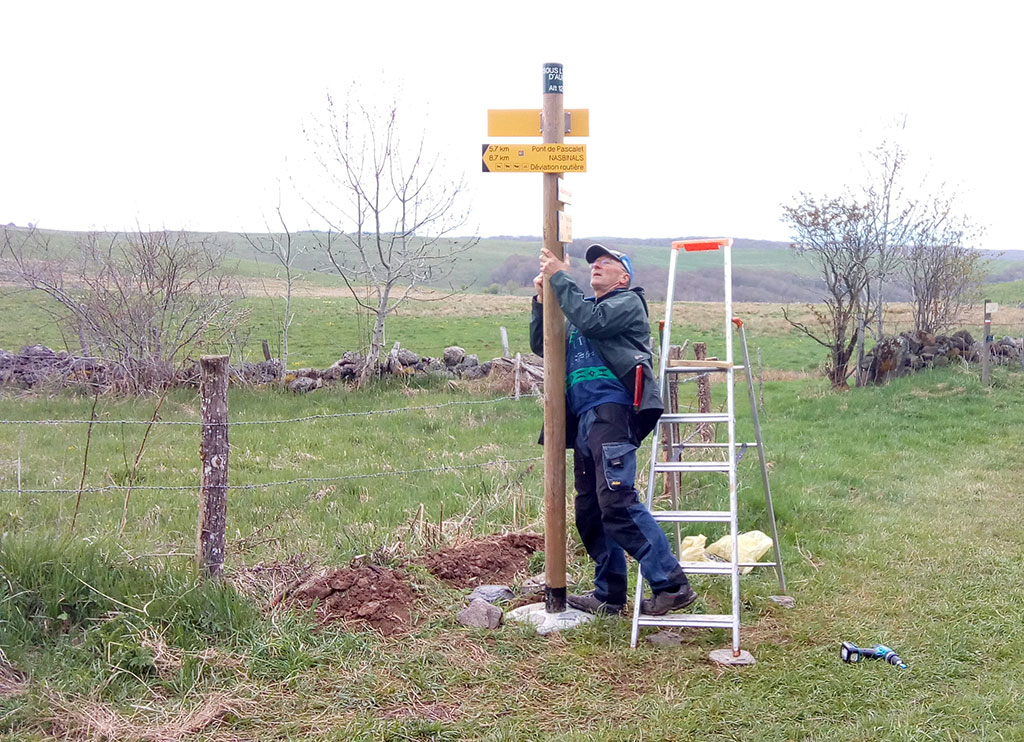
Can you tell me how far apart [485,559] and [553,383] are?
5.28ft

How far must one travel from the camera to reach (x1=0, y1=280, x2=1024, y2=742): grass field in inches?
162

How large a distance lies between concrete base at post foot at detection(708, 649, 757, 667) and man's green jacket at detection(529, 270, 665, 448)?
1279mm

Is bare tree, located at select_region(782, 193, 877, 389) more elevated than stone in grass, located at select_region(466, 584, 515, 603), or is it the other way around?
bare tree, located at select_region(782, 193, 877, 389)

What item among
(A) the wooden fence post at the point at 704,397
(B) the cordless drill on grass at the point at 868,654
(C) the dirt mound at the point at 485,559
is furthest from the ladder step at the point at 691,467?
(A) the wooden fence post at the point at 704,397

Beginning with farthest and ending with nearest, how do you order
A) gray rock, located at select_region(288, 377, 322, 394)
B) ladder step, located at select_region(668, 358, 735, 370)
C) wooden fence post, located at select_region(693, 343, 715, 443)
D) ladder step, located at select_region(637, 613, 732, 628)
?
gray rock, located at select_region(288, 377, 322, 394), wooden fence post, located at select_region(693, 343, 715, 443), ladder step, located at select_region(668, 358, 735, 370), ladder step, located at select_region(637, 613, 732, 628)

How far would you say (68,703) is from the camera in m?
4.05

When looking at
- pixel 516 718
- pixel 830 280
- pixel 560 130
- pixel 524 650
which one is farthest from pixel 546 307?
pixel 830 280

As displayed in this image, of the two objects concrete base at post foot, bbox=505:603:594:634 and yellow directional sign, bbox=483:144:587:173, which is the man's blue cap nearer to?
yellow directional sign, bbox=483:144:587:173

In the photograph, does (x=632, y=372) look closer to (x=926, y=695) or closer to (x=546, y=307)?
(x=546, y=307)

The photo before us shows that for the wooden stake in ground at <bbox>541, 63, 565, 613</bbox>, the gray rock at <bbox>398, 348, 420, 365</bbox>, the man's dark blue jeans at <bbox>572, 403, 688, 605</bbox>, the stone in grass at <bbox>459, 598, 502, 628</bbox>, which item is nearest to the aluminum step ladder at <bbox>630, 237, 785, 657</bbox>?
the man's dark blue jeans at <bbox>572, 403, 688, 605</bbox>

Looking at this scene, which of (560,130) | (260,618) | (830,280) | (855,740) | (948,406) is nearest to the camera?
(855,740)

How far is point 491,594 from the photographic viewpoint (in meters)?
5.78

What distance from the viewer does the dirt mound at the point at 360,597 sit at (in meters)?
5.15

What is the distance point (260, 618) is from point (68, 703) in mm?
1089
